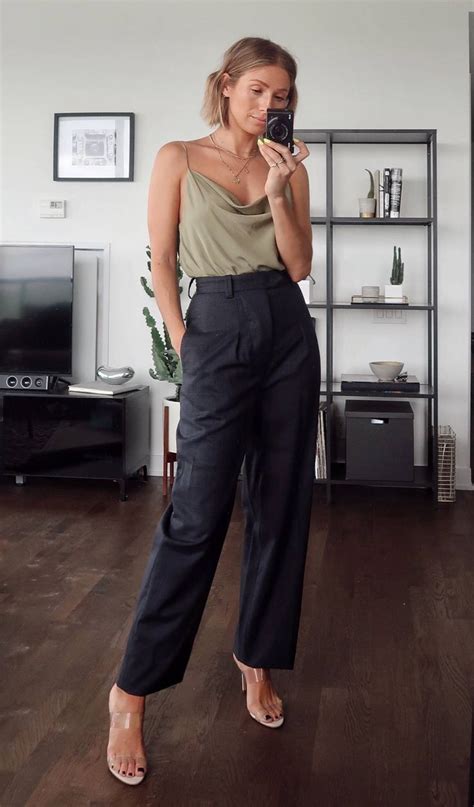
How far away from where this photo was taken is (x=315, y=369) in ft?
5.74

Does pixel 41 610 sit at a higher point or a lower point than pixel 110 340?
lower

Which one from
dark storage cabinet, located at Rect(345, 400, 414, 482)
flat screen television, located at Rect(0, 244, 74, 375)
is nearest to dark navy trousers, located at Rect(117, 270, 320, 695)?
dark storage cabinet, located at Rect(345, 400, 414, 482)

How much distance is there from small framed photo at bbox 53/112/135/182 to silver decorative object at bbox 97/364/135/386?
95 cm

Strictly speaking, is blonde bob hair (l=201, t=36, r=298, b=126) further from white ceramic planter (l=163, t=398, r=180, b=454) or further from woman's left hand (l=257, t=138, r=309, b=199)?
white ceramic planter (l=163, t=398, r=180, b=454)

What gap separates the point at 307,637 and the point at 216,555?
775mm

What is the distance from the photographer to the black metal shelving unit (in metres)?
4.09

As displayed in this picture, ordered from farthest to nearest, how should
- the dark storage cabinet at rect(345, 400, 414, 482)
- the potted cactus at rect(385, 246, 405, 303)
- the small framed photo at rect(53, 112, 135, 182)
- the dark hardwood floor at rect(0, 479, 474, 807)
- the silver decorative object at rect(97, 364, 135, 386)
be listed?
the small framed photo at rect(53, 112, 135, 182) < the silver decorative object at rect(97, 364, 135, 386) < the potted cactus at rect(385, 246, 405, 303) < the dark storage cabinet at rect(345, 400, 414, 482) < the dark hardwood floor at rect(0, 479, 474, 807)

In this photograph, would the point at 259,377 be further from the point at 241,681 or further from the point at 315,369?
the point at 241,681

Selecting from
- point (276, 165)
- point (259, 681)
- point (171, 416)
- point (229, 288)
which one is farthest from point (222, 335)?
point (171, 416)

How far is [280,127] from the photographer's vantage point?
63.8 inches

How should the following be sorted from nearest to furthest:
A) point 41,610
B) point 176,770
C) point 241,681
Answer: point 176,770 → point 241,681 → point 41,610

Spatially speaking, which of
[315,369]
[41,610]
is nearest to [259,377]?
[315,369]

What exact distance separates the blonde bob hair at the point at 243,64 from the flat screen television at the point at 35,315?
2715 millimetres

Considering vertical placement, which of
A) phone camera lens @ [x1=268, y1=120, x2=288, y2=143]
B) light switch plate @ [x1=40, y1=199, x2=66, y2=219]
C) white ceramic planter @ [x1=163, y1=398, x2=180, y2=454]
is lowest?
white ceramic planter @ [x1=163, y1=398, x2=180, y2=454]
